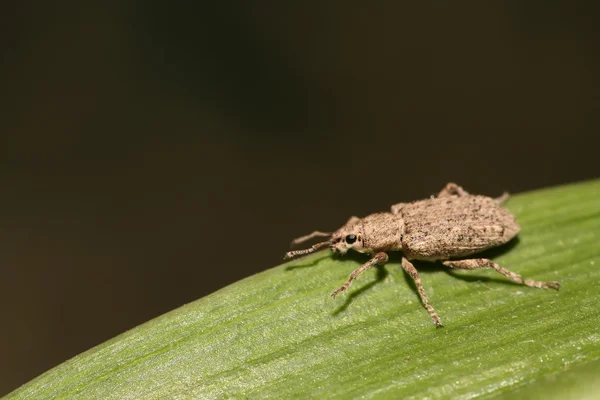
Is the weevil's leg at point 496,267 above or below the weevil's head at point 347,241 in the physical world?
below

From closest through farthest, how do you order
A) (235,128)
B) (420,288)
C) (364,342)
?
(364,342) < (420,288) < (235,128)

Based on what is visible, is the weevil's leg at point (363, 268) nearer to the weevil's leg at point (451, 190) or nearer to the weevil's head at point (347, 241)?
the weevil's head at point (347, 241)

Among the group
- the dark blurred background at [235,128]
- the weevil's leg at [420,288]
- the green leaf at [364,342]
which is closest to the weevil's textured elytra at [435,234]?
the weevil's leg at [420,288]

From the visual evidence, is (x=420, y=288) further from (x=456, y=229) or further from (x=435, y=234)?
(x=456, y=229)

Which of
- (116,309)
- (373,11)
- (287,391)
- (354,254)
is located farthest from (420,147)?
(287,391)

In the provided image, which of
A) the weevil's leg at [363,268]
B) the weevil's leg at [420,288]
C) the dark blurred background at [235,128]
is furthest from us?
the dark blurred background at [235,128]

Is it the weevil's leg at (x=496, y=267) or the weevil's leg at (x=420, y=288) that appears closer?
the weevil's leg at (x=420, y=288)

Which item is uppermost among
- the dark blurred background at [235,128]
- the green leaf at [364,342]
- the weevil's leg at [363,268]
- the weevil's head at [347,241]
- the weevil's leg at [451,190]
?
the dark blurred background at [235,128]

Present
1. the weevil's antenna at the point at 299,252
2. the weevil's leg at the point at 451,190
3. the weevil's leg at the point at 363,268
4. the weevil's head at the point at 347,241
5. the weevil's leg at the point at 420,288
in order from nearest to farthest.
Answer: the weevil's leg at the point at 420,288
the weevil's leg at the point at 363,268
the weevil's antenna at the point at 299,252
the weevil's head at the point at 347,241
the weevil's leg at the point at 451,190

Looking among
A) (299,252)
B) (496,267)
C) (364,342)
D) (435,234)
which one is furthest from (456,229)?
(364,342)
